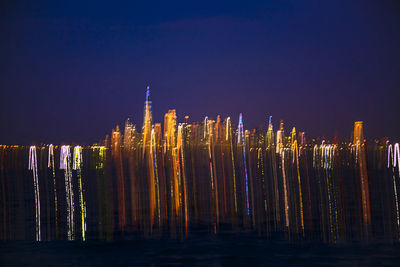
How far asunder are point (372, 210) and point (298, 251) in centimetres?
804

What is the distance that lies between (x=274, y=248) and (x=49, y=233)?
20.6ft

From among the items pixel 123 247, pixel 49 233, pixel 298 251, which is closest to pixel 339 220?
pixel 298 251

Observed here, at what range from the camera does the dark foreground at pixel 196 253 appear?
1041 centimetres

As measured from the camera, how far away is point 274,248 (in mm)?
11594

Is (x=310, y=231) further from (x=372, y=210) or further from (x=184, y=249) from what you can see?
(x=372, y=210)

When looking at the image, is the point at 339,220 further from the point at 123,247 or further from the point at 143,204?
the point at 143,204

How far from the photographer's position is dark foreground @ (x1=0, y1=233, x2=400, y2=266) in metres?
10.4

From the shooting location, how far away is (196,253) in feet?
36.9

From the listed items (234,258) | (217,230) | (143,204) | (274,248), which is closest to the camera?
(234,258)

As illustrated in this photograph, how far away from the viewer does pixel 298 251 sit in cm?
1111

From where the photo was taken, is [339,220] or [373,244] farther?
[339,220]

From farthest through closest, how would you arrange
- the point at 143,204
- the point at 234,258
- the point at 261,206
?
the point at 143,204 < the point at 261,206 < the point at 234,258

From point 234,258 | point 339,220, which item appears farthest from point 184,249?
point 339,220

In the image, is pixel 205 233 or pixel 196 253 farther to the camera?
pixel 205 233
